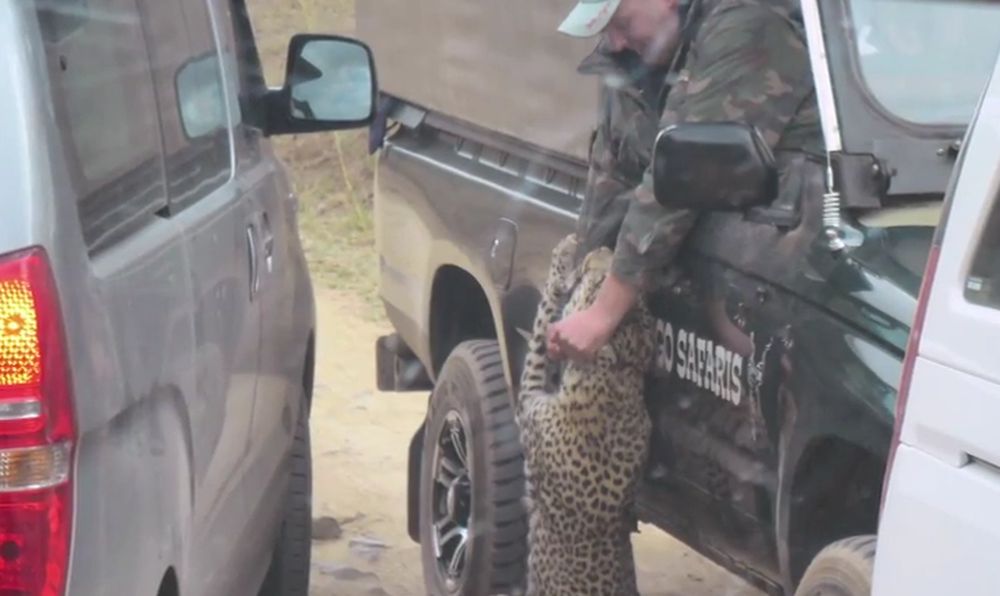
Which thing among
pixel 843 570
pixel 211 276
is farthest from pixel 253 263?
pixel 843 570

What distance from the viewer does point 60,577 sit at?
8.51ft

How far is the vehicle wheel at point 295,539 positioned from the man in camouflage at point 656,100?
3.50 ft

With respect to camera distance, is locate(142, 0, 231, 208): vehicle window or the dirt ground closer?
locate(142, 0, 231, 208): vehicle window

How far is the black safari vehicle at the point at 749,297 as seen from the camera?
3641mm

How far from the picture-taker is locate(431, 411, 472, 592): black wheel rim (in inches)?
231

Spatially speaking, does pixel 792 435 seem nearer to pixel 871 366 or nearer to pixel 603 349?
pixel 871 366

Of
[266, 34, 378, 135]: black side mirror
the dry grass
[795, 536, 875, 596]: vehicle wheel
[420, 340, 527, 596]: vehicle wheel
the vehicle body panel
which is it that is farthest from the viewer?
the dry grass

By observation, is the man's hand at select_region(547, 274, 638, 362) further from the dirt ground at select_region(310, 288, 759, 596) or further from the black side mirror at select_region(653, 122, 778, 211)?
the dirt ground at select_region(310, 288, 759, 596)

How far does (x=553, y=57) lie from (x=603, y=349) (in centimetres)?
130

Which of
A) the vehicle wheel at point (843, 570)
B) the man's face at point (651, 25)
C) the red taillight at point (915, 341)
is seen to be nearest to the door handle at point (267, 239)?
the man's face at point (651, 25)

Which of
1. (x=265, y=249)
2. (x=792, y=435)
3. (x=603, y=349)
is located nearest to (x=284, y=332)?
(x=265, y=249)

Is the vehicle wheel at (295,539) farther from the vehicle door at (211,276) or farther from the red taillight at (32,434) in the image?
the red taillight at (32,434)

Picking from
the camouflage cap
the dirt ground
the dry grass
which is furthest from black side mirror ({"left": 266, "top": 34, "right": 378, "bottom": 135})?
the dry grass

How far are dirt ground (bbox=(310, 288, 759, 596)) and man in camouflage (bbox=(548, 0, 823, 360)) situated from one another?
6.86ft
